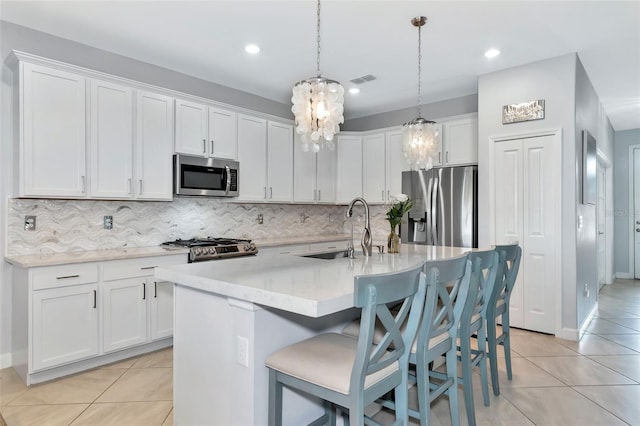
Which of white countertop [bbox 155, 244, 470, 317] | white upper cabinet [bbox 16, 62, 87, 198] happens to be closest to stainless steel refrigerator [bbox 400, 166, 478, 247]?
white countertop [bbox 155, 244, 470, 317]

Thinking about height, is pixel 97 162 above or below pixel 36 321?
above

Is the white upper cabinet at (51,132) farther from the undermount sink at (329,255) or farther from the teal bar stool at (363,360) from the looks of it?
the teal bar stool at (363,360)

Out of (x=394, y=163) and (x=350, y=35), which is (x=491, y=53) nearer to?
(x=350, y=35)

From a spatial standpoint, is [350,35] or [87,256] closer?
[87,256]

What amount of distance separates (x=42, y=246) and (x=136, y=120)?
1.36 meters

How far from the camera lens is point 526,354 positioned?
327 centimetres

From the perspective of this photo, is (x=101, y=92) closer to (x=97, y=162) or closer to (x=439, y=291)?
(x=97, y=162)

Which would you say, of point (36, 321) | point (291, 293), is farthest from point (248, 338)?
point (36, 321)

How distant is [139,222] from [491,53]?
12.7ft

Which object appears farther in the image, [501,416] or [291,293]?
[501,416]

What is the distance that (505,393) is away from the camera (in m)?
2.56

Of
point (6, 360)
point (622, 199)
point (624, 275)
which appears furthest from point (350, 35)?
point (624, 275)

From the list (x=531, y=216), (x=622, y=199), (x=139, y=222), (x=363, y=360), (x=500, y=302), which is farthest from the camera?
(x=622, y=199)

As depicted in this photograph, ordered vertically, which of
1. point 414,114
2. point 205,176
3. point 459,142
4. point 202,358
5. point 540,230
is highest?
point 414,114
